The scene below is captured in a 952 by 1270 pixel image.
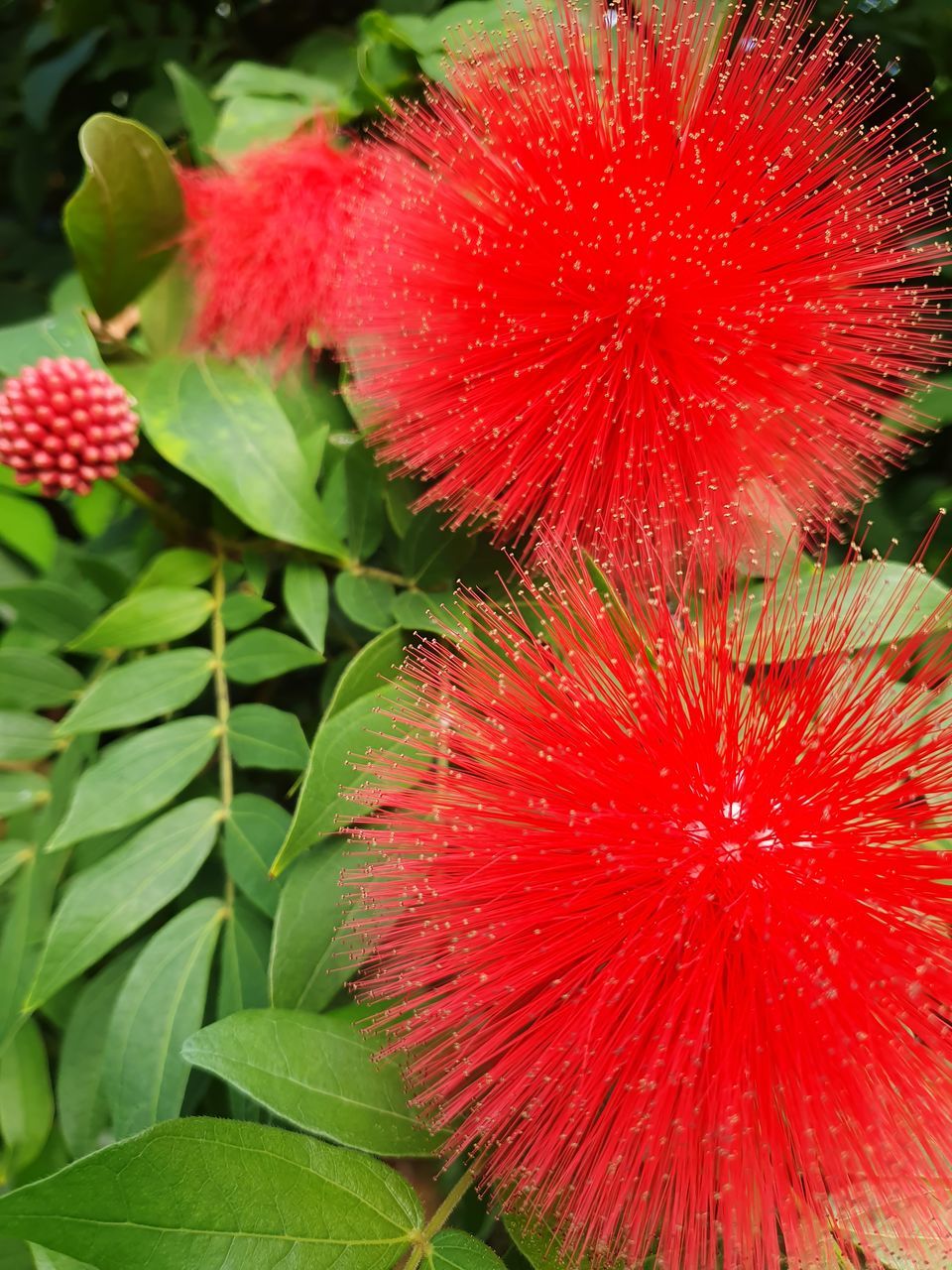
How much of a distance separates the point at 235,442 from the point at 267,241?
291 millimetres

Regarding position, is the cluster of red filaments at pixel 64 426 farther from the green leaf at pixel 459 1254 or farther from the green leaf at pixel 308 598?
the green leaf at pixel 459 1254

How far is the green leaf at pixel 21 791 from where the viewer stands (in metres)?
1.04

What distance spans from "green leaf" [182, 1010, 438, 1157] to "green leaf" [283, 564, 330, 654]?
0.34 metres

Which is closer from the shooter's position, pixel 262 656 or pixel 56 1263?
pixel 56 1263

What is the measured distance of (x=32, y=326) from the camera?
108 cm

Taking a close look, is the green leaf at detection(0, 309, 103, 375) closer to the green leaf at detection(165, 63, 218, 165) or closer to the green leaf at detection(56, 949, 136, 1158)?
the green leaf at detection(165, 63, 218, 165)

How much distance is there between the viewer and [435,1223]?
71 centimetres

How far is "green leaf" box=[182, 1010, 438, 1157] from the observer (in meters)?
0.67

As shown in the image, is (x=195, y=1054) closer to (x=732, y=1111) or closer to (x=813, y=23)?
(x=732, y=1111)

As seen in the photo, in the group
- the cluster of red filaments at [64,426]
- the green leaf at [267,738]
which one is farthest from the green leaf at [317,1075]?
the cluster of red filaments at [64,426]

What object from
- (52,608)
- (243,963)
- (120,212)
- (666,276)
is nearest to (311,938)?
(243,963)

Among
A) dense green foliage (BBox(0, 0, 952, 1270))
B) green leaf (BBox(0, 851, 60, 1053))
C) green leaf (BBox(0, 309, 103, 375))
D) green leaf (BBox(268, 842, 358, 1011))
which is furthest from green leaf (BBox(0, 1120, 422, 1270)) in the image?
green leaf (BBox(0, 309, 103, 375))

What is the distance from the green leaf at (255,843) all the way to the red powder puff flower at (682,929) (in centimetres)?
13

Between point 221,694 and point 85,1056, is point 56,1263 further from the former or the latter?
point 221,694
